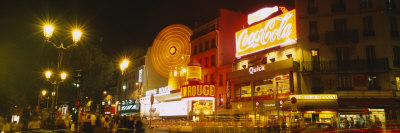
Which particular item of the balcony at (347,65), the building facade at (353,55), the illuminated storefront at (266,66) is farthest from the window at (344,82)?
the illuminated storefront at (266,66)

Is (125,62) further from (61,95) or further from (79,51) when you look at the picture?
(61,95)

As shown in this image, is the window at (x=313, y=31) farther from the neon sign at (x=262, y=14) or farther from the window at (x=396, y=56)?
the window at (x=396, y=56)

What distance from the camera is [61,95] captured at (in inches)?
1432

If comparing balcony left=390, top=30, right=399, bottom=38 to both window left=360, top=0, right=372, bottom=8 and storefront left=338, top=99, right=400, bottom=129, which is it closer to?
window left=360, top=0, right=372, bottom=8

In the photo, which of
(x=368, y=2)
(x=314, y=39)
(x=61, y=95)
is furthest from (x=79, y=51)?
(x=368, y=2)

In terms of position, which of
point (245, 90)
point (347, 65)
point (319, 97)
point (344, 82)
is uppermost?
point (347, 65)

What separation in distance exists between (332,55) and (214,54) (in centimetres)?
1744

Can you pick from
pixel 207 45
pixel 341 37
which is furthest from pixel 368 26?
pixel 207 45

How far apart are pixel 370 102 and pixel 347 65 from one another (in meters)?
Answer: 3.81

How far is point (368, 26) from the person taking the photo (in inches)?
1080

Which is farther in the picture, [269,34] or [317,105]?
[269,34]

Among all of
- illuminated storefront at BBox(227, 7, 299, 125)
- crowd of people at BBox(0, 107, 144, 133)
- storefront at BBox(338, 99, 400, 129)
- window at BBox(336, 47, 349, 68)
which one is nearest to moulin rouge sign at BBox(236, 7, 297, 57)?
illuminated storefront at BBox(227, 7, 299, 125)

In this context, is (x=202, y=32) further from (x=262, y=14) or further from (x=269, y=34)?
(x=269, y=34)

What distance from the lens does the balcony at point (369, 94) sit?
2544 cm
